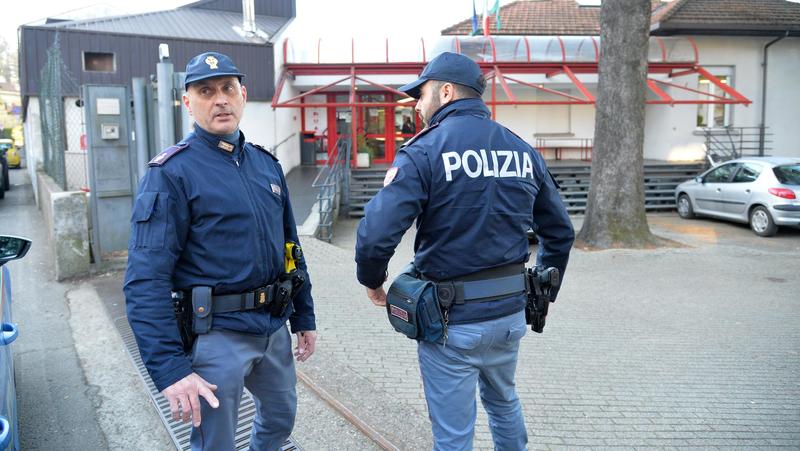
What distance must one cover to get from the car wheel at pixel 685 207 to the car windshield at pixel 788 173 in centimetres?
257

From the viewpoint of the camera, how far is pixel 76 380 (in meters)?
4.72

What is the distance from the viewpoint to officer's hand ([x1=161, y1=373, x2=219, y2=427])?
2.23 m

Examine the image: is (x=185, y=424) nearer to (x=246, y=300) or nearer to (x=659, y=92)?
(x=246, y=300)

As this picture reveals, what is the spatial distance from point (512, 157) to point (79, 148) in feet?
46.8

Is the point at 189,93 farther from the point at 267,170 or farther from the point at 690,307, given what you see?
the point at 690,307

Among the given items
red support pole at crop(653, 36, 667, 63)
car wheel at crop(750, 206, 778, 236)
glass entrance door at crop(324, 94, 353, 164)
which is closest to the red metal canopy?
red support pole at crop(653, 36, 667, 63)

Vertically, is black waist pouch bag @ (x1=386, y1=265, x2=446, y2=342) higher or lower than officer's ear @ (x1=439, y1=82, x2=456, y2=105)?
lower

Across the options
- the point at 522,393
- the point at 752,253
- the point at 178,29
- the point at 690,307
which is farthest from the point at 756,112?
the point at 522,393

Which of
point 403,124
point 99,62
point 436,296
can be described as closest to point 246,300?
point 436,296

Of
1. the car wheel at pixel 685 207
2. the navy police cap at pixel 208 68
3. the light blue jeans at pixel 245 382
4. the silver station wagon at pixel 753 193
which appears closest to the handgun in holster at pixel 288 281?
the light blue jeans at pixel 245 382

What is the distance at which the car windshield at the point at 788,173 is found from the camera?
12.0m

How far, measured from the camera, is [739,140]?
19578 mm

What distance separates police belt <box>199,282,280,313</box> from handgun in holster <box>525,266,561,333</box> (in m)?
1.21

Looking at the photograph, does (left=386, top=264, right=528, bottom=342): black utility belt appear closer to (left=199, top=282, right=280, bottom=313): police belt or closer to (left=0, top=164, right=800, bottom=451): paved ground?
(left=199, top=282, right=280, bottom=313): police belt
